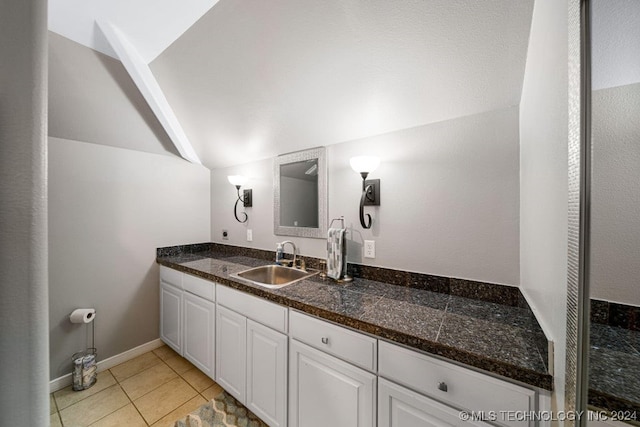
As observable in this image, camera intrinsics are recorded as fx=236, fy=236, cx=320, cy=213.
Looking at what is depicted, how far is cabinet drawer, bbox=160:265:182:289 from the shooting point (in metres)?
2.10

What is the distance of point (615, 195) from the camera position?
0.48 meters

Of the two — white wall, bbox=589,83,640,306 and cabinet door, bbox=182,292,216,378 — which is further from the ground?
white wall, bbox=589,83,640,306

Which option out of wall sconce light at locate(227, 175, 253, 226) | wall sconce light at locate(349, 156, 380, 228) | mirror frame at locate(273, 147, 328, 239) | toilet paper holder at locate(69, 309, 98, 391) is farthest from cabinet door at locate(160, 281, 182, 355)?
wall sconce light at locate(349, 156, 380, 228)

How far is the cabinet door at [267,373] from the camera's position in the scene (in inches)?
51.7

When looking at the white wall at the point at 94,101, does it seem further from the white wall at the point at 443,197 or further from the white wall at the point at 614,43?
the white wall at the point at 614,43

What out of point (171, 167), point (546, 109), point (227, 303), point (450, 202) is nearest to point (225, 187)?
point (171, 167)

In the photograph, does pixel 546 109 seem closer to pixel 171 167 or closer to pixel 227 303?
pixel 227 303

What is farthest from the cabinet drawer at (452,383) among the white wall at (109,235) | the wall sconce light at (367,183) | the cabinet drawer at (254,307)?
the white wall at (109,235)

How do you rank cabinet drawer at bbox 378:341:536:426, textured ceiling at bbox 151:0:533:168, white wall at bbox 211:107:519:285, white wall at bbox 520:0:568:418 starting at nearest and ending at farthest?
1. white wall at bbox 520:0:568:418
2. cabinet drawer at bbox 378:341:536:426
3. textured ceiling at bbox 151:0:533:168
4. white wall at bbox 211:107:519:285

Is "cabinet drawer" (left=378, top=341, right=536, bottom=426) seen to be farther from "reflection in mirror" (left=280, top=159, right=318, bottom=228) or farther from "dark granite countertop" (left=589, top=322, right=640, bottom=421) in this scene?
"reflection in mirror" (left=280, top=159, right=318, bottom=228)

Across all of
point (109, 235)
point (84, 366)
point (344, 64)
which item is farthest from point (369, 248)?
point (84, 366)

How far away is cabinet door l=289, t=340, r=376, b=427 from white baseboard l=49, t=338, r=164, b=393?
1828 mm

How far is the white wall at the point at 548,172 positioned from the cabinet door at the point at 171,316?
2.40 m

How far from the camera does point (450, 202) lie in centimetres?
136
